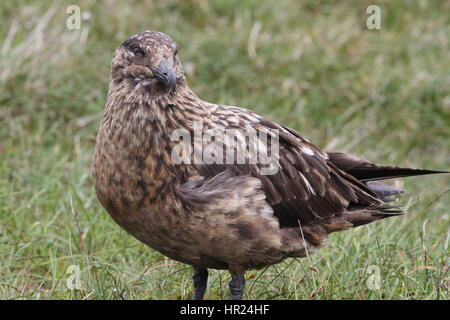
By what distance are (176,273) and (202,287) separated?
43 centimetres

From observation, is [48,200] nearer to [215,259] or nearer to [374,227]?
[215,259]

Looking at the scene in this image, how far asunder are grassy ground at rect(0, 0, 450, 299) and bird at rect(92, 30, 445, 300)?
294 mm

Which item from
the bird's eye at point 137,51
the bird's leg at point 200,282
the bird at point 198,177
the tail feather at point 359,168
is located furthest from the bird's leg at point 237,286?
the bird's eye at point 137,51

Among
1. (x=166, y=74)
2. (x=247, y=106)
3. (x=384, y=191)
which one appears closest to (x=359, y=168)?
(x=384, y=191)

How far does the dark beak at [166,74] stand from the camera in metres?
3.65

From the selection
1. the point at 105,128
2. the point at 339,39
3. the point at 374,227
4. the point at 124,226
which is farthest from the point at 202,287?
the point at 339,39

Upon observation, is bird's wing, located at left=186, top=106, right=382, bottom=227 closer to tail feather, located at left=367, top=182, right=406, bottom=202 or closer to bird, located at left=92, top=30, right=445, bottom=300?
bird, located at left=92, top=30, right=445, bottom=300

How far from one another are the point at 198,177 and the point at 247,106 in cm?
302

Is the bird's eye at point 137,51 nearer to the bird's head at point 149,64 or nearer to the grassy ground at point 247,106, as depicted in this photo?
the bird's head at point 149,64

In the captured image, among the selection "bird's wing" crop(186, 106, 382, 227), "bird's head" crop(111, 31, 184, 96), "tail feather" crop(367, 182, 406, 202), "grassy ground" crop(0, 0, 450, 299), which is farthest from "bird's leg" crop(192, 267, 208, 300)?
"tail feather" crop(367, 182, 406, 202)

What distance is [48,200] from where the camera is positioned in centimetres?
503

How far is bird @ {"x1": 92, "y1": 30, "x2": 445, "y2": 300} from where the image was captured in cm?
364

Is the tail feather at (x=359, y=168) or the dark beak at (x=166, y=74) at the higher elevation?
the dark beak at (x=166, y=74)

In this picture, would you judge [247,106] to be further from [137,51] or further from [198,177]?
[198,177]
